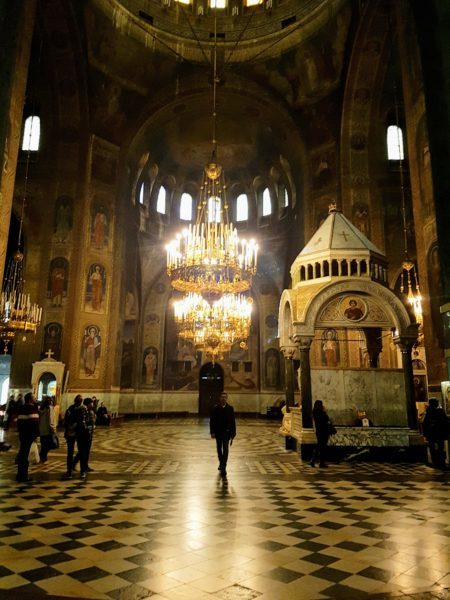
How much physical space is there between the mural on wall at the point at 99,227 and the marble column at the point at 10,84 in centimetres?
748

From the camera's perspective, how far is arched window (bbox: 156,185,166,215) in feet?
86.4

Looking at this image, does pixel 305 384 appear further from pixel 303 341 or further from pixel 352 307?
pixel 352 307

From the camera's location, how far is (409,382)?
9.77 meters

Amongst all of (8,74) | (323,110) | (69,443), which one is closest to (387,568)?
(69,443)

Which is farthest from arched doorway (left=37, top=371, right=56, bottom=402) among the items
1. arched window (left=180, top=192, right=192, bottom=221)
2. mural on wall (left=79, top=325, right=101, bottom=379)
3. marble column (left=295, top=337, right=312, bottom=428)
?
arched window (left=180, top=192, right=192, bottom=221)

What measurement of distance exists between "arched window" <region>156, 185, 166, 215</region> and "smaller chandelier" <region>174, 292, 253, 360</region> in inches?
510

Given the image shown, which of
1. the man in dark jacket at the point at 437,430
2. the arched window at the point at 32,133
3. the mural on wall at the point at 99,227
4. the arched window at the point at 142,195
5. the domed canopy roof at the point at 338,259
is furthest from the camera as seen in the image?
the arched window at the point at 142,195

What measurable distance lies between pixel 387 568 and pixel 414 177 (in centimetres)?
1129

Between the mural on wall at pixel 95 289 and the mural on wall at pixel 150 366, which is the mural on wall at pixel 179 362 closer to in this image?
the mural on wall at pixel 150 366

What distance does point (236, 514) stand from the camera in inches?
203

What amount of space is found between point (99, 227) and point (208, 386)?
11.6m

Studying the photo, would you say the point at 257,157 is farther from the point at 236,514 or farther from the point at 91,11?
the point at 236,514

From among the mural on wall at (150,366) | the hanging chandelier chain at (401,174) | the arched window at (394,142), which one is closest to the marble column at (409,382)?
the hanging chandelier chain at (401,174)

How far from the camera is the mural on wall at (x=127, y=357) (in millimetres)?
24078
